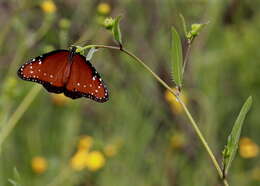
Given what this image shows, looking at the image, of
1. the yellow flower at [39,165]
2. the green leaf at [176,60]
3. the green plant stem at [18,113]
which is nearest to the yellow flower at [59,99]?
the yellow flower at [39,165]

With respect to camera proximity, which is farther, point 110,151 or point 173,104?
point 173,104

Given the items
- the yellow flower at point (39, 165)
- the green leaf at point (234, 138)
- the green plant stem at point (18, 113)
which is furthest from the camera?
the yellow flower at point (39, 165)

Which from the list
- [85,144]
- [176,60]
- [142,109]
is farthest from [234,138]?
[142,109]

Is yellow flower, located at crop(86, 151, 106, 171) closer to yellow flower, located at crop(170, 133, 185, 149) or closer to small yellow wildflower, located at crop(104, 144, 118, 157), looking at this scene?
small yellow wildflower, located at crop(104, 144, 118, 157)

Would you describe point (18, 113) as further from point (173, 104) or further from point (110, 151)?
point (173, 104)

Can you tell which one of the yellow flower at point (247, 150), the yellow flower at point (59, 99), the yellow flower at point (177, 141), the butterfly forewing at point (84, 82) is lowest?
the yellow flower at point (247, 150)

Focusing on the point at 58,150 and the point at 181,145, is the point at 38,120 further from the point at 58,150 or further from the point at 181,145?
the point at 181,145

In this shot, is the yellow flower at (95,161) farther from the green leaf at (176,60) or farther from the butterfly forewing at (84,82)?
the green leaf at (176,60)

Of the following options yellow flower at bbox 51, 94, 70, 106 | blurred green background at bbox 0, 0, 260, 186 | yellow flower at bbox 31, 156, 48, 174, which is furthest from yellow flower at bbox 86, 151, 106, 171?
yellow flower at bbox 51, 94, 70, 106
